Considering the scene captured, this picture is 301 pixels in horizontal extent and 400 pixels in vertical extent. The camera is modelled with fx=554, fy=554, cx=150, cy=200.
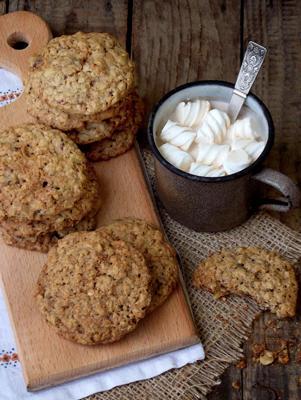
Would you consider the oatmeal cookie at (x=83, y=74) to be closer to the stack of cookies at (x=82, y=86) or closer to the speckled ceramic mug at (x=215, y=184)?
the stack of cookies at (x=82, y=86)

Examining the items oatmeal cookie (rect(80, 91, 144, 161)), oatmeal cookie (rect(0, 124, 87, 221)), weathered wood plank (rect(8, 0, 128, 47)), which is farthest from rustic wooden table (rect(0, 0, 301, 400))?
oatmeal cookie (rect(0, 124, 87, 221))

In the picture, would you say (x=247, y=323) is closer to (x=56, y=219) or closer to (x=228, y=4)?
(x=56, y=219)

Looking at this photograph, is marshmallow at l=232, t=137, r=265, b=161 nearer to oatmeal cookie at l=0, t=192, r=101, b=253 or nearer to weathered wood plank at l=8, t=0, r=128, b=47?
oatmeal cookie at l=0, t=192, r=101, b=253

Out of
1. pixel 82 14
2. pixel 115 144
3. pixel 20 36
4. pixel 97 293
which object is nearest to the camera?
pixel 97 293

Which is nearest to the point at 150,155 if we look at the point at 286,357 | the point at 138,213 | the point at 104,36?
the point at 138,213

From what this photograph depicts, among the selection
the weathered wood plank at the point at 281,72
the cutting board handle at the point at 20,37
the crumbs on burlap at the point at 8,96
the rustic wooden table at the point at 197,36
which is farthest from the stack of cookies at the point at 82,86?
the weathered wood plank at the point at 281,72

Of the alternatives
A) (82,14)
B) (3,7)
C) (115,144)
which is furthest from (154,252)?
(3,7)

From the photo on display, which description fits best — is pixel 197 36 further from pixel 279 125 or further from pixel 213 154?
pixel 213 154
